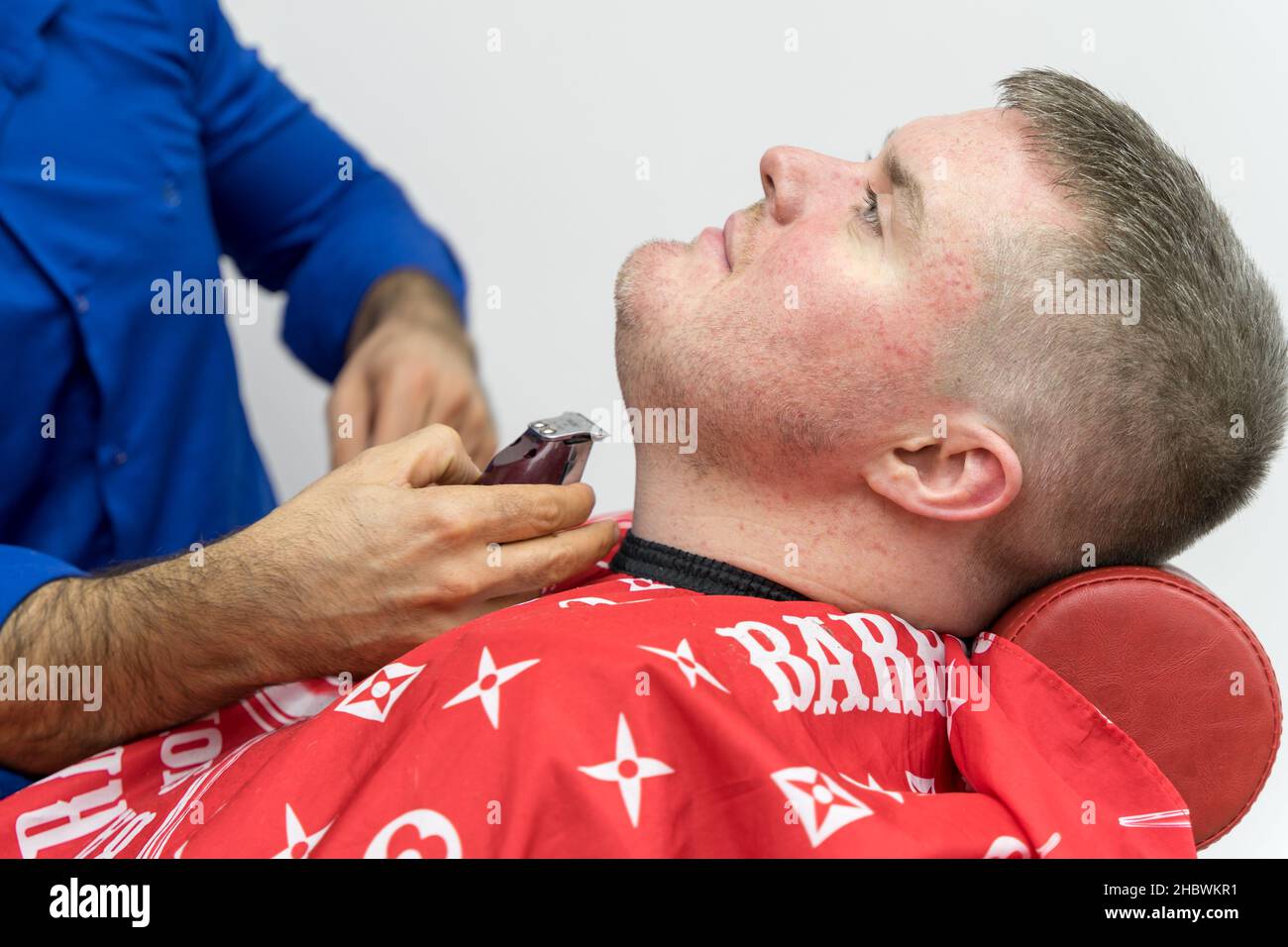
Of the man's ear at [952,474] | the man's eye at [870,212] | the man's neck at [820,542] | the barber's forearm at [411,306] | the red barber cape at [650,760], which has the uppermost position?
the man's eye at [870,212]

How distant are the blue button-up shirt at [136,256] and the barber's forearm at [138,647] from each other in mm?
105

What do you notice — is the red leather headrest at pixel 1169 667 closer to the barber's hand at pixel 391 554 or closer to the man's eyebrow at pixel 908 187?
the man's eyebrow at pixel 908 187

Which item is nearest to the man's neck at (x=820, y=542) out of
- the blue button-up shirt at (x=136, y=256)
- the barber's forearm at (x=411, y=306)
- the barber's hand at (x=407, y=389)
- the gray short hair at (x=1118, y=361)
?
the gray short hair at (x=1118, y=361)

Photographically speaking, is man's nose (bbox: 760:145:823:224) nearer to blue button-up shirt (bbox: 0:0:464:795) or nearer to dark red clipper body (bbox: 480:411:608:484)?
dark red clipper body (bbox: 480:411:608:484)

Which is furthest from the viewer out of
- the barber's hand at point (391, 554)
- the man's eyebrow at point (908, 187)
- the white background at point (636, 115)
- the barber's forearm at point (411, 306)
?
the white background at point (636, 115)

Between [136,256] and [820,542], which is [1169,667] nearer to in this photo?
[820,542]

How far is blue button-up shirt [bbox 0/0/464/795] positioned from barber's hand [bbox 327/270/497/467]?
8.9 inches

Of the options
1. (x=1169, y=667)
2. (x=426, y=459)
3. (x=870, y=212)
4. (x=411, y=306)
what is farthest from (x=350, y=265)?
(x=1169, y=667)

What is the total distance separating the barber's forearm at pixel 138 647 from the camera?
1170mm

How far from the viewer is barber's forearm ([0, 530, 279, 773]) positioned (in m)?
1.17

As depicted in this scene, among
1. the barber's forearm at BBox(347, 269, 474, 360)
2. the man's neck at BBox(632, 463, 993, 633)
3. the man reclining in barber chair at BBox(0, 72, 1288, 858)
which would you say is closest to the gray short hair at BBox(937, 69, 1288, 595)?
the man reclining in barber chair at BBox(0, 72, 1288, 858)

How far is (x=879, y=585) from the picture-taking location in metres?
1.30
